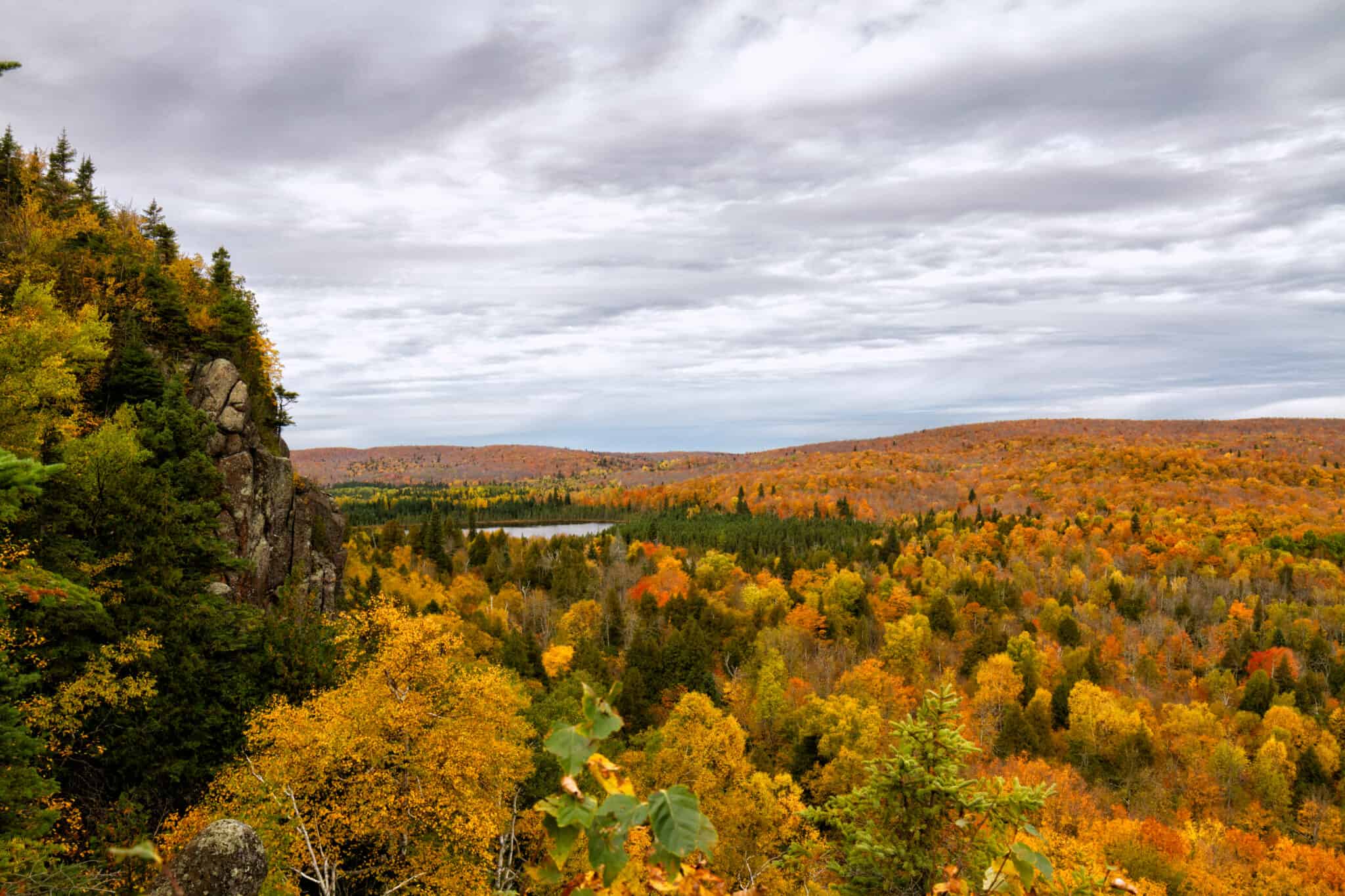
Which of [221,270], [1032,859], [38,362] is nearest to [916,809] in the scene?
[1032,859]

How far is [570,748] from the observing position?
115 inches

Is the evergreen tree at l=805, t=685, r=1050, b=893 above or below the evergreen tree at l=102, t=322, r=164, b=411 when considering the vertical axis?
below

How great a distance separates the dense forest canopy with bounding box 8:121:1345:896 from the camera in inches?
494

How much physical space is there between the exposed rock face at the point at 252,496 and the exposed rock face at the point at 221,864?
856 inches

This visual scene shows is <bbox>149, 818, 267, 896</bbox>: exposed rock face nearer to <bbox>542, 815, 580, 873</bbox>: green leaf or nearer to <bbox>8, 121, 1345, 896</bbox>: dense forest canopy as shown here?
<bbox>8, 121, 1345, 896</bbox>: dense forest canopy

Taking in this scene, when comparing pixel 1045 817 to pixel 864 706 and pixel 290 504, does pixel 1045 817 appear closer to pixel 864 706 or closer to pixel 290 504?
pixel 864 706

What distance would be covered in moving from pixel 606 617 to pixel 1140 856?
57.5 meters

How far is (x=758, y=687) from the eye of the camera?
61.8m

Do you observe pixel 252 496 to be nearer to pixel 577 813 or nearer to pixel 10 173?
pixel 10 173

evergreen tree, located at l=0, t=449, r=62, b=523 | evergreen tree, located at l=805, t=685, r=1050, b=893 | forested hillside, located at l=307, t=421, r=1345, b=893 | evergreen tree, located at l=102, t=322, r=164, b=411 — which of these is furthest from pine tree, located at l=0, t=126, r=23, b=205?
evergreen tree, located at l=805, t=685, r=1050, b=893

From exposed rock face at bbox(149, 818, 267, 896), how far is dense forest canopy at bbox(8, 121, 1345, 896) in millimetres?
2370

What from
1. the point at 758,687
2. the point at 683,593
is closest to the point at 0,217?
the point at 758,687

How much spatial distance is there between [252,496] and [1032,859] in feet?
139

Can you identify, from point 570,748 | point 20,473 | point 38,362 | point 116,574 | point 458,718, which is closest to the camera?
point 570,748
